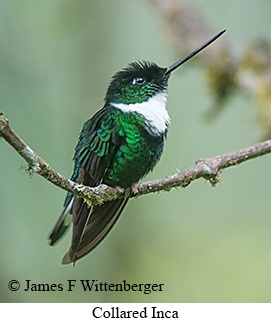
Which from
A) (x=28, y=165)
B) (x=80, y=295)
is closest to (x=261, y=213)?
(x=80, y=295)

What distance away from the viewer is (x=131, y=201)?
445cm

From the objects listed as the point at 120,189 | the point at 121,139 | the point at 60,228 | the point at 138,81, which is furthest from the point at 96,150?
the point at 60,228

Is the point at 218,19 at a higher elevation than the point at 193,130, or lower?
higher

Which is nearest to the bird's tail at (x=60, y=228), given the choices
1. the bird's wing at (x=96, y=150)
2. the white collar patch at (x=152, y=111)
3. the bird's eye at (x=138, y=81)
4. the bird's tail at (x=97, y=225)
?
the bird's tail at (x=97, y=225)

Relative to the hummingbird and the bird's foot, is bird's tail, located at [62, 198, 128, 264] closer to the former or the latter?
the hummingbird

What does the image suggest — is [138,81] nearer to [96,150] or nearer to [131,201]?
[96,150]

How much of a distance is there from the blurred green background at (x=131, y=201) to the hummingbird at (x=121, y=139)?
752 mm

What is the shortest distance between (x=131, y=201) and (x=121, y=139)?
156 centimetres

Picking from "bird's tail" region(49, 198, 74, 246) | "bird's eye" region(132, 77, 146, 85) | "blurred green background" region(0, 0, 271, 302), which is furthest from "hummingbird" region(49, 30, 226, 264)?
"blurred green background" region(0, 0, 271, 302)
